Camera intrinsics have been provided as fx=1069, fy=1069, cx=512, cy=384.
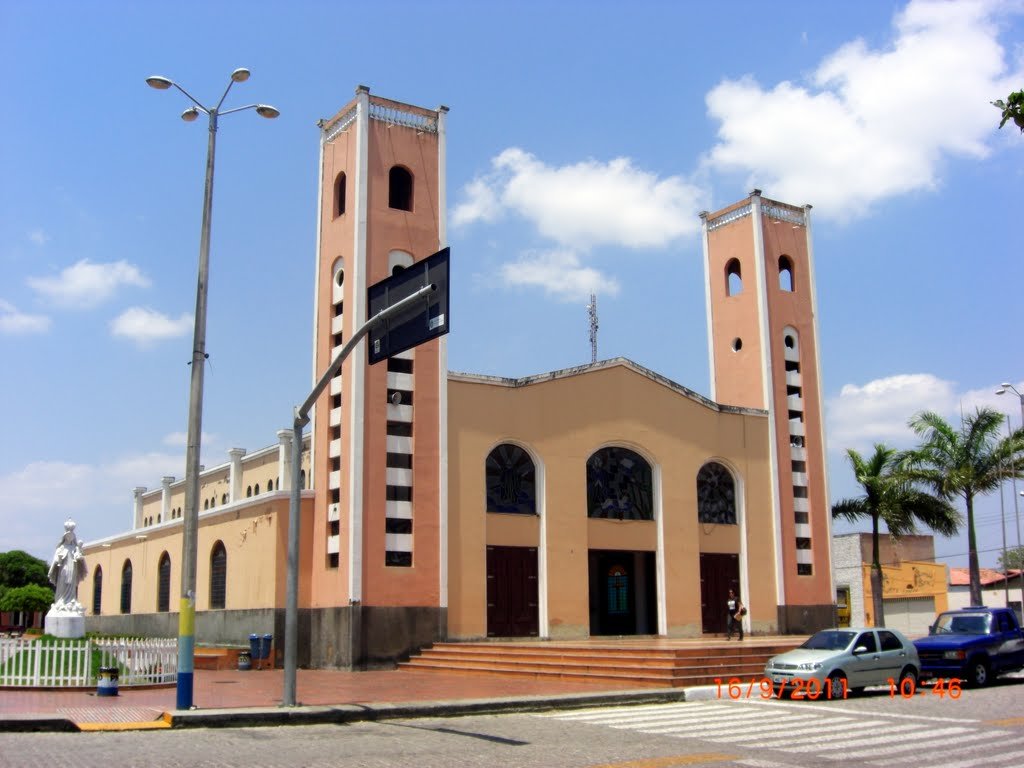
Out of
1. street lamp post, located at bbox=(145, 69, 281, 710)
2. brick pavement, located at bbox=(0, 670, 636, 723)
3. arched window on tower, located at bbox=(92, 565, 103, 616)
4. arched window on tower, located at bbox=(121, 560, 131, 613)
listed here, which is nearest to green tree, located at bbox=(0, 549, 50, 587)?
arched window on tower, located at bbox=(92, 565, 103, 616)

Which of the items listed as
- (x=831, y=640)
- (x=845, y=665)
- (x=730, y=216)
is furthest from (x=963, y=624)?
(x=730, y=216)

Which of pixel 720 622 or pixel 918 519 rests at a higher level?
pixel 918 519

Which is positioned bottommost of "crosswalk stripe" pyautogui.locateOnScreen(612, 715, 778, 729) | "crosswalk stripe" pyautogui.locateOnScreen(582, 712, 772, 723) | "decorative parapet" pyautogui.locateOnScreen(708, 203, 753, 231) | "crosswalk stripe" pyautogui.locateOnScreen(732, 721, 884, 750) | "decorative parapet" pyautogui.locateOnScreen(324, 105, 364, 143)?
"crosswalk stripe" pyautogui.locateOnScreen(582, 712, 772, 723)

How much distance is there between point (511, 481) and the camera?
2864 centimetres

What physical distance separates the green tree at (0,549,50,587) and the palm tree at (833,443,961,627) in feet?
221

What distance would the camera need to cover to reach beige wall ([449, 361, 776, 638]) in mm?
27594

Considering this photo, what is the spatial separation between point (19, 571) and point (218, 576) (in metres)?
61.1

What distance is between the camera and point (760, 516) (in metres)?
33.0

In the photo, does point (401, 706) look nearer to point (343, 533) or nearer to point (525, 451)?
point (343, 533)

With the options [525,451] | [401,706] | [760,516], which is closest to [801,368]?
[760,516]

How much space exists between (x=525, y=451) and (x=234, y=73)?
47.8ft

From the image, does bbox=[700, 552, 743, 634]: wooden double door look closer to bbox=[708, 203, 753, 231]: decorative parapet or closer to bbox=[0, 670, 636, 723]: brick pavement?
bbox=[0, 670, 636, 723]: brick pavement

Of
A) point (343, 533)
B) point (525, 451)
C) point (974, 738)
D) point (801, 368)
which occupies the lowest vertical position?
point (974, 738)

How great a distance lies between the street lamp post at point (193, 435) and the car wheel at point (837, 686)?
10.5 metres
